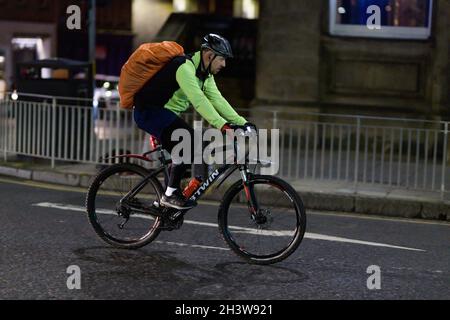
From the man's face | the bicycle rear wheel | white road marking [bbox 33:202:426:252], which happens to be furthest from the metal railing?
the man's face

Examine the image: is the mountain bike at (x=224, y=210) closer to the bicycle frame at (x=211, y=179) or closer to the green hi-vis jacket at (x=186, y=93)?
the bicycle frame at (x=211, y=179)

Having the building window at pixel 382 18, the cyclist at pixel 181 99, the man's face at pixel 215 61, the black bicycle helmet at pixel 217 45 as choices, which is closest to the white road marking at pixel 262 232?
the cyclist at pixel 181 99

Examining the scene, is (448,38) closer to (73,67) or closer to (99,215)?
(73,67)

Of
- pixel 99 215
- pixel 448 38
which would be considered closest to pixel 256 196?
pixel 99 215

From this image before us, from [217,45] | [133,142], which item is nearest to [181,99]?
[217,45]

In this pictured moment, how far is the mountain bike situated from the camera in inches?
241

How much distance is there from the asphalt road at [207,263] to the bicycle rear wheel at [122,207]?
5.1 inches

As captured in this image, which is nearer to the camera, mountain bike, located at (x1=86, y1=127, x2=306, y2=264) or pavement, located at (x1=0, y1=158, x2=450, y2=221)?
mountain bike, located at (x1=86, y1=127, x2=306, y2=264)

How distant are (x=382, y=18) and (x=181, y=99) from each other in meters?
8.51

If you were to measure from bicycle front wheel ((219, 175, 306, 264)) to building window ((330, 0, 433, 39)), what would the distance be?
27.3ft

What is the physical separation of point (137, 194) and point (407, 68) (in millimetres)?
8144

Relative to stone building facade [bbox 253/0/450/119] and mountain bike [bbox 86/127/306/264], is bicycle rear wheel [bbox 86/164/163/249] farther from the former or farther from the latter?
stone building facade [bbox 253/0/450/119]

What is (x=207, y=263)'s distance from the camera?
→ 617cm

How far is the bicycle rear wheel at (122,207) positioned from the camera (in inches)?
258
